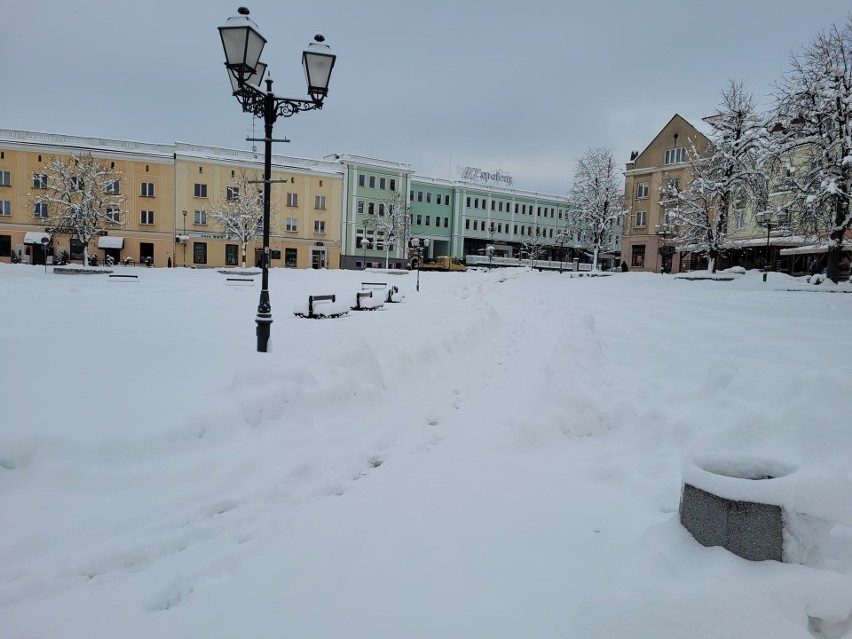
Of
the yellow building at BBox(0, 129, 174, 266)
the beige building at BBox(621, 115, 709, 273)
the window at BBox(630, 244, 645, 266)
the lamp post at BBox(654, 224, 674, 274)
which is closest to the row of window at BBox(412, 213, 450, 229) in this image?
the beige building at BBox(621, 115, 709, 273)

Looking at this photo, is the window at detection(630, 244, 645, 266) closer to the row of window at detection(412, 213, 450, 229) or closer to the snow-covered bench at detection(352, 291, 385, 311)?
the row of window at detection(412, 213, 450, 229)

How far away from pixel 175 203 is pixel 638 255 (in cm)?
4956

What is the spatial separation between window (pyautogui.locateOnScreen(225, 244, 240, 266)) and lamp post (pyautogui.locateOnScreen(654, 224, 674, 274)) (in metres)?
43.2

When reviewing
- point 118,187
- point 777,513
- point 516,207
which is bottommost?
point 777,513

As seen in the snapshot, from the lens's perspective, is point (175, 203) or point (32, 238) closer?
point (32, 238)

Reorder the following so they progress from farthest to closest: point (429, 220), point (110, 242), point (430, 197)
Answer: point (430, 197)
point (429, 220)
point (110, 242)

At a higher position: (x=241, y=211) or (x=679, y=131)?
(x=679, y=131)

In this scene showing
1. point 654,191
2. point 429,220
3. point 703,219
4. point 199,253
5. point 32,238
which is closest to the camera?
point 703,219

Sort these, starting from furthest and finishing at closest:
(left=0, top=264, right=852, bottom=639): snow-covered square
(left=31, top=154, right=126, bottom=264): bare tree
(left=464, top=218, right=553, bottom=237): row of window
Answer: (left=464, top=218, right=553, bottom=237): row of window
(left=31, top=154, right=126, bottom=264): bare tree
(left=0, top=264, right=852, bottom=639): snow-covered square

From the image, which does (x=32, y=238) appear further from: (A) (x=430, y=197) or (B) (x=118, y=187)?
(A) (x=430, y=197)

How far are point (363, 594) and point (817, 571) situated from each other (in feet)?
9.10

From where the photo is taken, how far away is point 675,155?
5409 cm

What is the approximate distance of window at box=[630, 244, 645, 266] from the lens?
187ft

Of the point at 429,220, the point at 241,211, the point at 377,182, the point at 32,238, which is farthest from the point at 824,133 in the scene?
the point at 32,238
